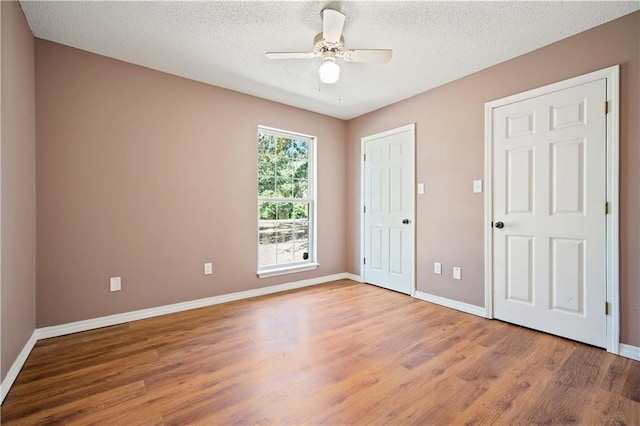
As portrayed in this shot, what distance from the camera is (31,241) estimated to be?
7.38ft

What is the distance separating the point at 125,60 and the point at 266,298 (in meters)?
2.84

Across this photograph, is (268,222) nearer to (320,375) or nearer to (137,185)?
(137,185)

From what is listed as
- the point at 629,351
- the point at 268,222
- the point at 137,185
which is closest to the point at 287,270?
the point at 268,222

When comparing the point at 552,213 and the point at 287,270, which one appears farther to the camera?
the point at 287,270

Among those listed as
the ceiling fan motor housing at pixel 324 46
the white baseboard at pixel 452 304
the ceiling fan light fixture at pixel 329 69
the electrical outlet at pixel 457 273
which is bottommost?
the white baseboard at pixel 452 304

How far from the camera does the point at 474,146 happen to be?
2.97 m

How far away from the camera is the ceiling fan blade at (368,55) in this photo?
2.14 metres

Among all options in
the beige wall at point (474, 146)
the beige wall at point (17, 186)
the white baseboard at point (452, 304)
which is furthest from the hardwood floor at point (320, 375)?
the beige wall at point (474, 146)

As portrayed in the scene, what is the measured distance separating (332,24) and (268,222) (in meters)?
2.41

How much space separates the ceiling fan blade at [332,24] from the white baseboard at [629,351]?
120 inches

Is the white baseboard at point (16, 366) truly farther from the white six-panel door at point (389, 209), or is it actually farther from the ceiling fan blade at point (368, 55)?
the white six-panel door at point (389, 209)

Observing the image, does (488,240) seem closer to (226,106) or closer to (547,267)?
(547,267)

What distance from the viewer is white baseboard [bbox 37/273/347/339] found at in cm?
243

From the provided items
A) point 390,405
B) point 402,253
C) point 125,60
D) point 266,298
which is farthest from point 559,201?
point 125,60
